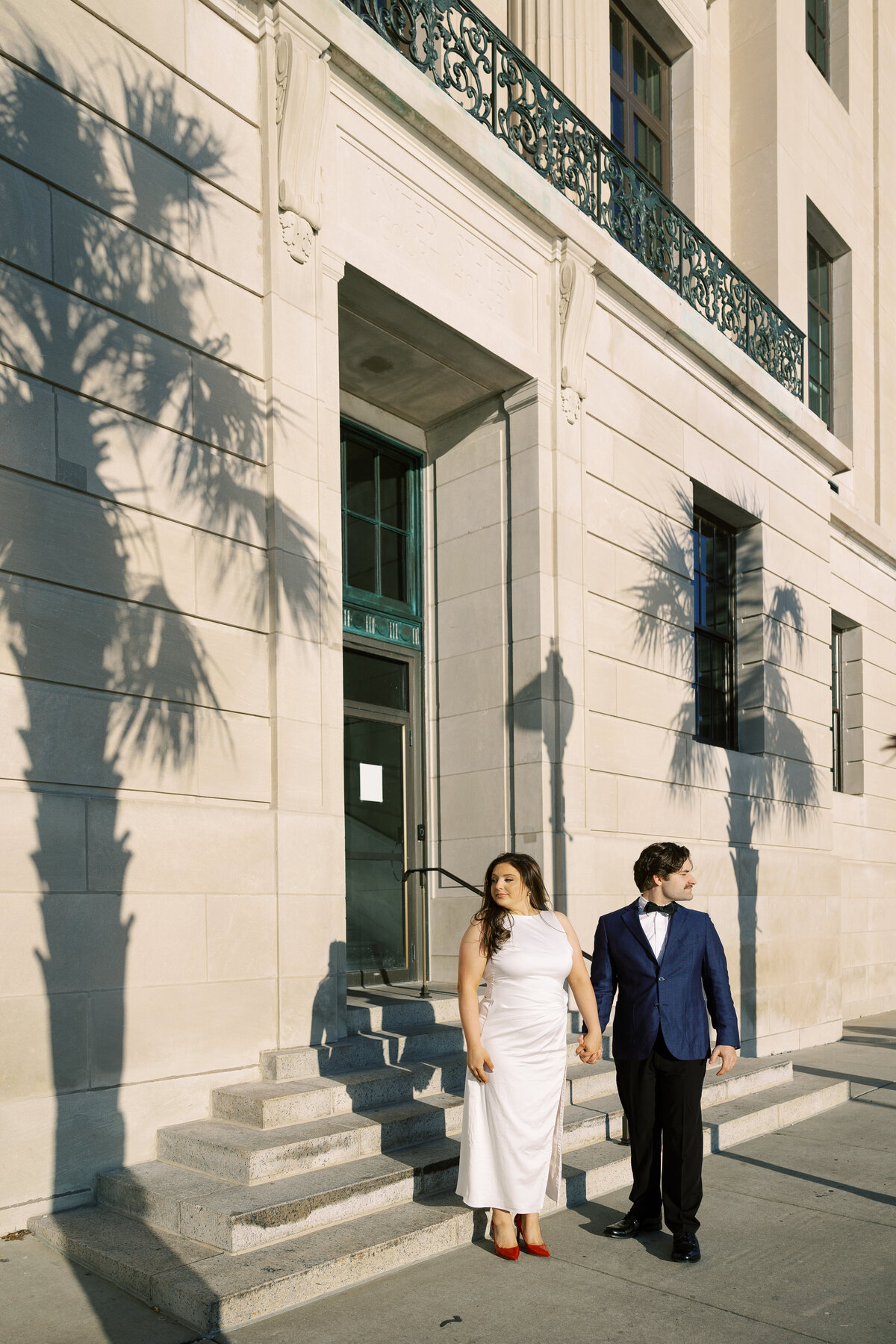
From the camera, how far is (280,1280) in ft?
15.9

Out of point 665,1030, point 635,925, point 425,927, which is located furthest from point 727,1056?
point 425,927

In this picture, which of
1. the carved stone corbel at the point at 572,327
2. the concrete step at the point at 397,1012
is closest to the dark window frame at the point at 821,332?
the carved stone corbel at the point at 572,327

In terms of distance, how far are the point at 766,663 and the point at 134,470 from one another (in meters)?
9.25

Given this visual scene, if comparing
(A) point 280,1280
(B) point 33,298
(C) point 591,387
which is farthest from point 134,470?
(C) point 591,387

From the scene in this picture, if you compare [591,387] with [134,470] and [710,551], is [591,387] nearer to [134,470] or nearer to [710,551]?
[710,551]

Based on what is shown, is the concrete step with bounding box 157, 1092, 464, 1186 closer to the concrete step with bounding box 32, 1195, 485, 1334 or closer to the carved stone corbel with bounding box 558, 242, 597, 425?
the concrete step with bounding box 32, 1195, 485, 1334

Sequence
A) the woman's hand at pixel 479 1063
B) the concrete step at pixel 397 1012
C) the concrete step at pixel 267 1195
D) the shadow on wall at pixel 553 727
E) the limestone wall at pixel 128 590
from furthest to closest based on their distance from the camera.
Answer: the shadow on wall at pixel 553 727
the concrete step at pixel 397 1012
the limestone wall at pixel 128 590
the woman's hand at pixel 479 1063
the concrete step at pixel 267 1195

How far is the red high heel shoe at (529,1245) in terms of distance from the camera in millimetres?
5562

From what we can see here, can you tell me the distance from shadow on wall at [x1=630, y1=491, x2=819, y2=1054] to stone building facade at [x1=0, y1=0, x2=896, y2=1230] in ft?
0.24

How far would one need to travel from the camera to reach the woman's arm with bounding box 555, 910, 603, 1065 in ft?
18.5

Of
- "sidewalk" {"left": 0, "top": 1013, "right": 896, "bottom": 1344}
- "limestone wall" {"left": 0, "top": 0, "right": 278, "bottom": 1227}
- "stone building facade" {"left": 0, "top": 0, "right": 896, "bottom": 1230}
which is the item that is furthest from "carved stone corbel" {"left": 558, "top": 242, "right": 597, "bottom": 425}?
"sidewalk" {"left": 0, "top": 1013, "right": 896, "bottom": 1344}

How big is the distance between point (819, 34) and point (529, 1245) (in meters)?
20.7

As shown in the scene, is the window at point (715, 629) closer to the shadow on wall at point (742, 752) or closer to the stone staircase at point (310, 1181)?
the shadow on wall at point (742, 752)

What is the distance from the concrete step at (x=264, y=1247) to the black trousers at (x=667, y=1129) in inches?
29.6
